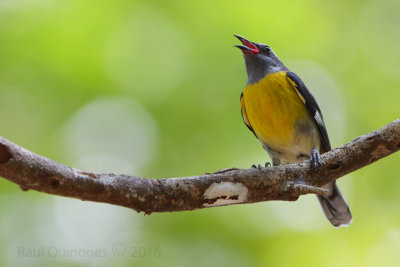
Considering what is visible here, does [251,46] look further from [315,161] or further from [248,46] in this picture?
[315,161]

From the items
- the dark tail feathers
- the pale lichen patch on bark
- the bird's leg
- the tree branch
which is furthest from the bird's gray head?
the pale lichen patch on bark

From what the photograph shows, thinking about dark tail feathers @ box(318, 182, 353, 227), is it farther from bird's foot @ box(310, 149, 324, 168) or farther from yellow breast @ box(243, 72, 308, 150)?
bird's foot @ box(310, 149, 324, 168)

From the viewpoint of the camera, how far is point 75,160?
302 inches

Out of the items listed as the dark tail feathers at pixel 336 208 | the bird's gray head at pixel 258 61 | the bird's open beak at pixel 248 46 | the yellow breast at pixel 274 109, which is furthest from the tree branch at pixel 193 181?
the bird's open beak at pixel 248 46

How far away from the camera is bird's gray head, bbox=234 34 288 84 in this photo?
21.2 feet

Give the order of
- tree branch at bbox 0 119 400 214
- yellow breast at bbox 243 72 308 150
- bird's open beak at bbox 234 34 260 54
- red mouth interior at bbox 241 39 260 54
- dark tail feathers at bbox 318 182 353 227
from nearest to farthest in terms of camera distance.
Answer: tree branch at bbox 0 119 400 214 < yellow breast at bbox 243 72 308 150 < dark tail feathers at bbox 318 182 353 227 < bird's open beak at bbox 234 34 260 54 < red mouth interior at bbox 241 39 260 54

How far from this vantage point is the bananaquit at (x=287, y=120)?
5891mm

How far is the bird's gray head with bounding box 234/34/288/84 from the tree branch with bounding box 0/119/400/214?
2.34 meters

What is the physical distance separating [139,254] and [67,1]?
13.7 ft

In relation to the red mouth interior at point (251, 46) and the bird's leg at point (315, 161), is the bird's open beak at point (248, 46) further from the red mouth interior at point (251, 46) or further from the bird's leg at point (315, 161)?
the bird's leg at point (315, 161)

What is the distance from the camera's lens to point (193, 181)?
384cm

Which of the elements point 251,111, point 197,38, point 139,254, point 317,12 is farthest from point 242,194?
point 317,12

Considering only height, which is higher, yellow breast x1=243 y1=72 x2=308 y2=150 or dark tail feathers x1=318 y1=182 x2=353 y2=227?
yellow breast x1=243 y1=72 x2=308 y2=150

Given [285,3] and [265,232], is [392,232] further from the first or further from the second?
[285,3]
